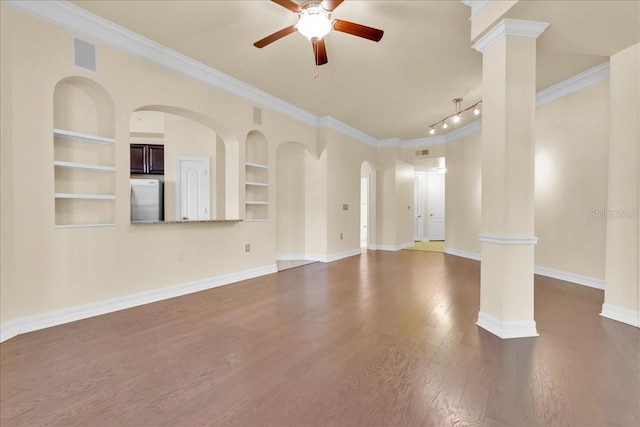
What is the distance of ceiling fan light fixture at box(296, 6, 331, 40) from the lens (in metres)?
2.33

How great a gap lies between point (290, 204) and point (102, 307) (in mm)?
3975

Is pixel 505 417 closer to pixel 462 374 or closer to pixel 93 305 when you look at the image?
pixel 462 374

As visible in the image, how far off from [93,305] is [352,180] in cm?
536

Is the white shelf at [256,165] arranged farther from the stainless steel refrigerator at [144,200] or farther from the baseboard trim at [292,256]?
the baseboard trim at [292,256]

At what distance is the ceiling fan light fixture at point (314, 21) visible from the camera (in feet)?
7.65

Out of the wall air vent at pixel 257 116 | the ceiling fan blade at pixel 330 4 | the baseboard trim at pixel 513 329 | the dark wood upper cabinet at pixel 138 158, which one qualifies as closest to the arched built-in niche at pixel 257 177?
the wall air vent at pixel 257 116

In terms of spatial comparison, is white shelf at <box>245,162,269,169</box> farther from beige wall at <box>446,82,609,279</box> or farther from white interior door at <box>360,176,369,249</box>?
beige wall at <box>446,82,609,279</box>

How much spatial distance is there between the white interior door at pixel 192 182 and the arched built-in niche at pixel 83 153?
86.3 inches

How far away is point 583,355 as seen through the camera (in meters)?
2.17

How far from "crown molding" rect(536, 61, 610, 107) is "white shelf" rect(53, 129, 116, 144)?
5773 mm

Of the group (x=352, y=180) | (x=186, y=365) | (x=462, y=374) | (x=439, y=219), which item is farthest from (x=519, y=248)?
(x=439, y=219)

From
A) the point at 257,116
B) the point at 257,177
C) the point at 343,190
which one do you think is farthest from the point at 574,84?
the point at 257,177

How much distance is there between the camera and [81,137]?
2.89 meters

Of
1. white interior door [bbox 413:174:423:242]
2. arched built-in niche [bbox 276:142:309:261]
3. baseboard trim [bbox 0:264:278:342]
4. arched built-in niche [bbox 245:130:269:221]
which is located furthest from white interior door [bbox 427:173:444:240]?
baseboard trim [bbox 0:264:278:342]
